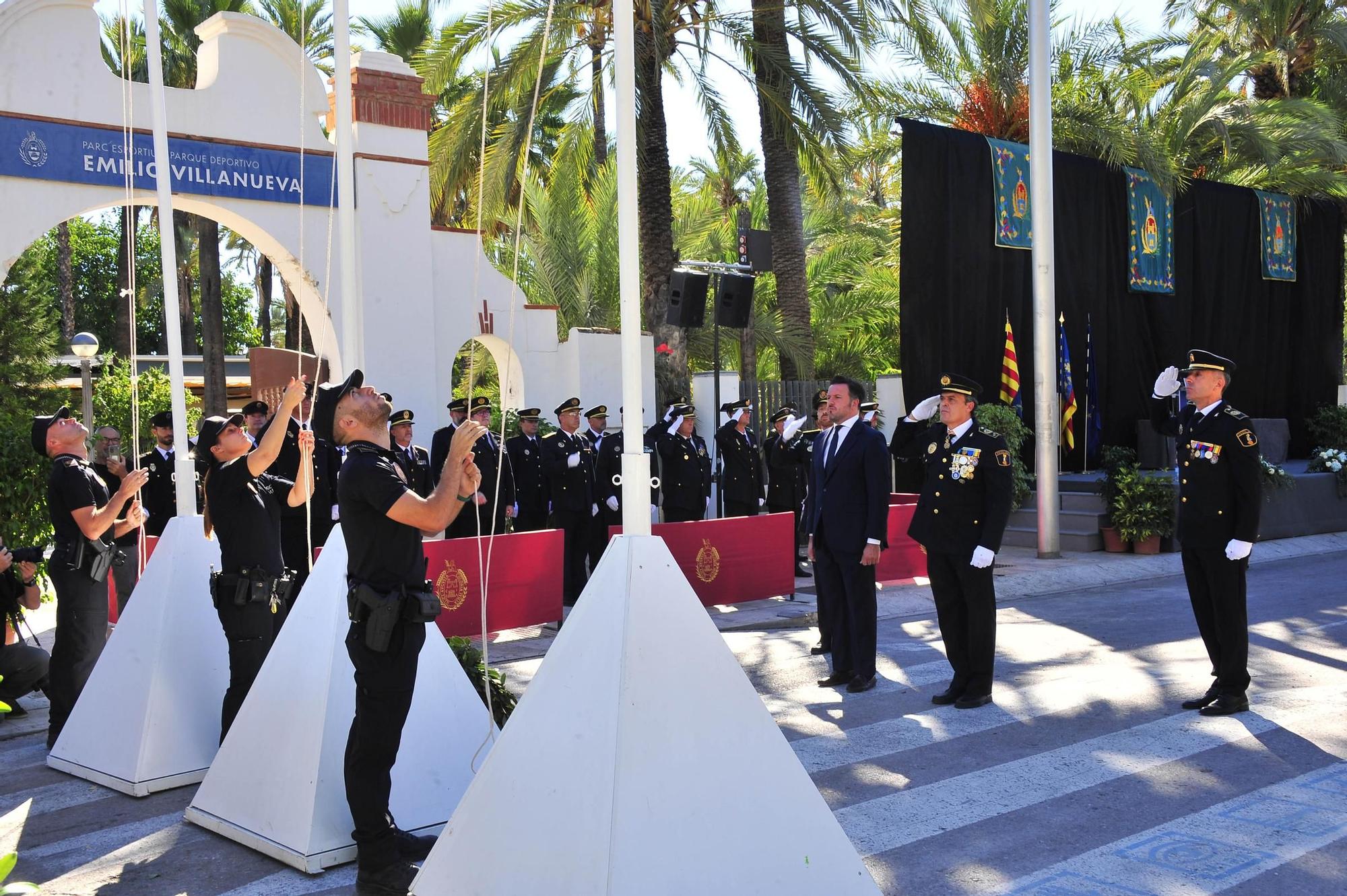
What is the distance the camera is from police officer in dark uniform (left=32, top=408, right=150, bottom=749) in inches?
255

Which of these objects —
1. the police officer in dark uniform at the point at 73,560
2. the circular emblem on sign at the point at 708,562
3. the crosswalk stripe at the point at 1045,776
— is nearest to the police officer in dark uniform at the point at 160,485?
the police officer in dark uniform at the point at 73,560

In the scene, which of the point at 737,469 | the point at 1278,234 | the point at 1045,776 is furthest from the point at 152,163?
the point at 1278,234

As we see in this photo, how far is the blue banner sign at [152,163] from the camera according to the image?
12.2 meters

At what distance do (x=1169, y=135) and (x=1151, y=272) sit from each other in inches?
101

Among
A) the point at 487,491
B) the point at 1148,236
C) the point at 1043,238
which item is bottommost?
the point at 487,491

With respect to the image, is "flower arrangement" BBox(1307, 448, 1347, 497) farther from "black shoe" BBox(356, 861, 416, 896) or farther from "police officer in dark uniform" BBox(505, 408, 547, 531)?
"black shoe" BBox(356, 861, 416, 896)

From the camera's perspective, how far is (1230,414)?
22.4ft

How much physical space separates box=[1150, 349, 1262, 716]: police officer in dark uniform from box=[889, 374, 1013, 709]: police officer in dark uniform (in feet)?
3.50

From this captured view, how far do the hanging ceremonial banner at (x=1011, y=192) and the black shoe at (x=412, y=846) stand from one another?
15.1 m

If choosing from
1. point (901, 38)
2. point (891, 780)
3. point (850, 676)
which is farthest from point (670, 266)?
point (891, 780)

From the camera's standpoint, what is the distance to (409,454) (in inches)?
439

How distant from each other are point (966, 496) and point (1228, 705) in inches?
71.4

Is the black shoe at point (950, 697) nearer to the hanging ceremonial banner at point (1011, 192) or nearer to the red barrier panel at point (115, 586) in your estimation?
the red barrier panel at point (115, 586)

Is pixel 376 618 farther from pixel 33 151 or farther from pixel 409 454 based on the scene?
pixel 33 151
